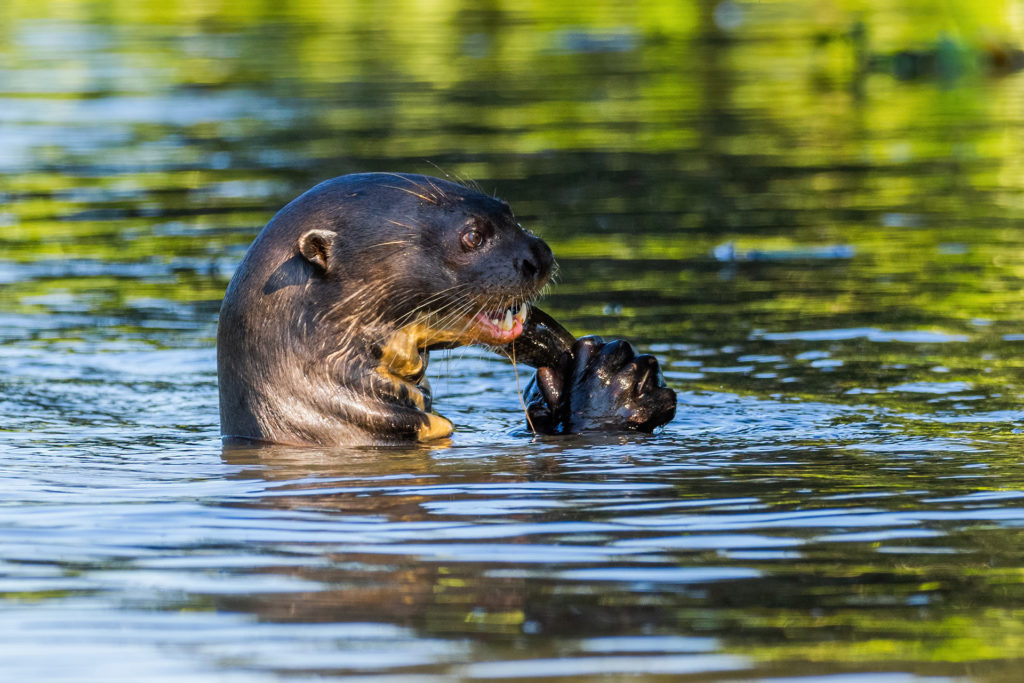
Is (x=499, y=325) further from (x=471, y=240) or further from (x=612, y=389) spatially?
(x=612, y=389)

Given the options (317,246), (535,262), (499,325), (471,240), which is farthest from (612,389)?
(317,246)

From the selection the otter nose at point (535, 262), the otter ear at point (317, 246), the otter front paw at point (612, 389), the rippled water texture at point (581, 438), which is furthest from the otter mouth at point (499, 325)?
the otter ear at point (317, 246)

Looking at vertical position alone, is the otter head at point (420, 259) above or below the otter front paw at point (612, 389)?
above

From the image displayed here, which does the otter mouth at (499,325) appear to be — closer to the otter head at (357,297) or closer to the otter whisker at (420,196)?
the otter head at (357,297)

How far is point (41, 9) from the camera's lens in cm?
3097

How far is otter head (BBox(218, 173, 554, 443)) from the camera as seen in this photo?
596 cm

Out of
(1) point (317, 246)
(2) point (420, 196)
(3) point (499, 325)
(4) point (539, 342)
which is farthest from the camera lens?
(4) point (539, 342)

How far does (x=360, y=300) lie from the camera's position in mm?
6000

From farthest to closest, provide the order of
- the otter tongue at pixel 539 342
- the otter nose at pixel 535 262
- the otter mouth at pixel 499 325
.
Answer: the otter tongue at pixel 539 342 < the otter mouth at pixel 499 325 < the otter nose at pixel 535 262

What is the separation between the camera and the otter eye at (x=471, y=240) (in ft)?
19.9

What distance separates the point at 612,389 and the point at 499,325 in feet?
1.70

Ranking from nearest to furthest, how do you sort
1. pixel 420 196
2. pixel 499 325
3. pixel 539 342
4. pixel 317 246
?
pixel 317 246 → pixel 420 196 → pixel 499 325 → pixel 539 342

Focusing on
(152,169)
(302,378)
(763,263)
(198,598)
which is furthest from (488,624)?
(152,169)

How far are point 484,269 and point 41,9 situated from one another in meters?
27.0
